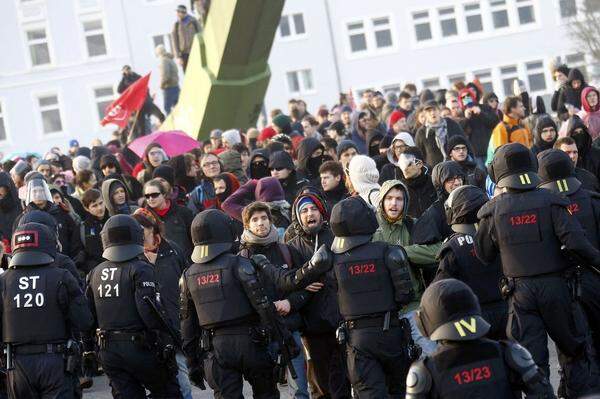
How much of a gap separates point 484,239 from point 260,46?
404 inches

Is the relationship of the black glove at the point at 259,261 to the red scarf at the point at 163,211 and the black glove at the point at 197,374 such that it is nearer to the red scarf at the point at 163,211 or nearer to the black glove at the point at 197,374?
the black glove at the point at 197,374

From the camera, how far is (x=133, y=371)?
10.9 m

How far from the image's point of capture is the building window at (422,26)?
→ 188ft

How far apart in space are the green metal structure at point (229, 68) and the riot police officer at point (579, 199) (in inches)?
332

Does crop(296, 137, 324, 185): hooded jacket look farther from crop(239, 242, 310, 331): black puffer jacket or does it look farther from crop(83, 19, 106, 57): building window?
crop(83, 19, 106, 57): building window

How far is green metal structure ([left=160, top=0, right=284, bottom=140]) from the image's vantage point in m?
19.4

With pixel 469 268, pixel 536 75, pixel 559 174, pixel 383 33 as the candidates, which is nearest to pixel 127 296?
pixel 469 268

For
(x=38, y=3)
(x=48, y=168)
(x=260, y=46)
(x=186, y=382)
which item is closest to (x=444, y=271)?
(x=186, y=382)

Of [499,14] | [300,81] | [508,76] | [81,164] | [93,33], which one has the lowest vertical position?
[81,164]

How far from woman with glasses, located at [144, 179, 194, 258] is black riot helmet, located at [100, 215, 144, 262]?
2577 millimetres

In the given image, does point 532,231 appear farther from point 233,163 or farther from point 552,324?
point 233,163

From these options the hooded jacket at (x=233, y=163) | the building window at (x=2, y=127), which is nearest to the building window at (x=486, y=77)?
the building window at (x=2, y=127)

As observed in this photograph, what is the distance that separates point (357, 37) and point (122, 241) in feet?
155

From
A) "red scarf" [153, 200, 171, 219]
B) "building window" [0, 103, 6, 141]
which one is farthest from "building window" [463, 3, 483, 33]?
"red scarf" [153, 200, 171, 219]
